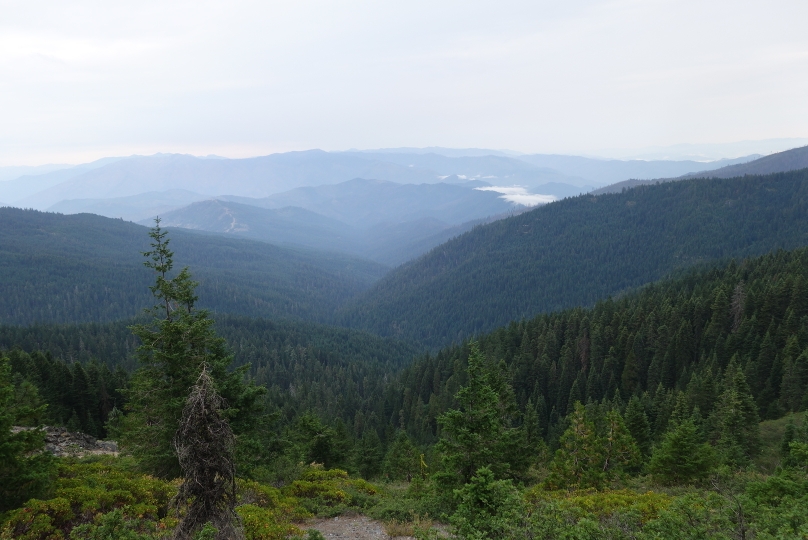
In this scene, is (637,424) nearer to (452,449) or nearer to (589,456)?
(589,456)

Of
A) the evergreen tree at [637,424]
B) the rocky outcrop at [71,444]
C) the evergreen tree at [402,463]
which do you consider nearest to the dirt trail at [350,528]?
the rocky outcrop at [71,444]

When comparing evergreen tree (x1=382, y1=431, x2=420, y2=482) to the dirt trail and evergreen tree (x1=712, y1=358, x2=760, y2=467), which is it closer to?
the dirt trail

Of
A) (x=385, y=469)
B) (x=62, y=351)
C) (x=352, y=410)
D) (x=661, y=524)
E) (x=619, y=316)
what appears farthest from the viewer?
(x=62, y=351)

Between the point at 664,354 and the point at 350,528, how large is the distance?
7579 cm

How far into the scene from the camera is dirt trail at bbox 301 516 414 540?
723 inches

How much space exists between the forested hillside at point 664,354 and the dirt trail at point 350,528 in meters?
39.3

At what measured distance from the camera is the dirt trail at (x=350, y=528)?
18359mm

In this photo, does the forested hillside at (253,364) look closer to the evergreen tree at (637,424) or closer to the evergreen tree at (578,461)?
the evergreen tree at (578,461)

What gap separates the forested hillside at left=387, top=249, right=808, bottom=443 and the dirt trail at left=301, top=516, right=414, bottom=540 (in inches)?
1548

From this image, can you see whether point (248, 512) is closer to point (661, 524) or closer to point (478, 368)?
point (478, 368)

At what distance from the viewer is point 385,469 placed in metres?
46.9

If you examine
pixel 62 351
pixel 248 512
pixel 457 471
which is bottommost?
pixel 62 351

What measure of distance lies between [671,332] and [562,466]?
64.2 metres

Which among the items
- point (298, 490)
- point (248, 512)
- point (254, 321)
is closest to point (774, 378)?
point (298, 490)
